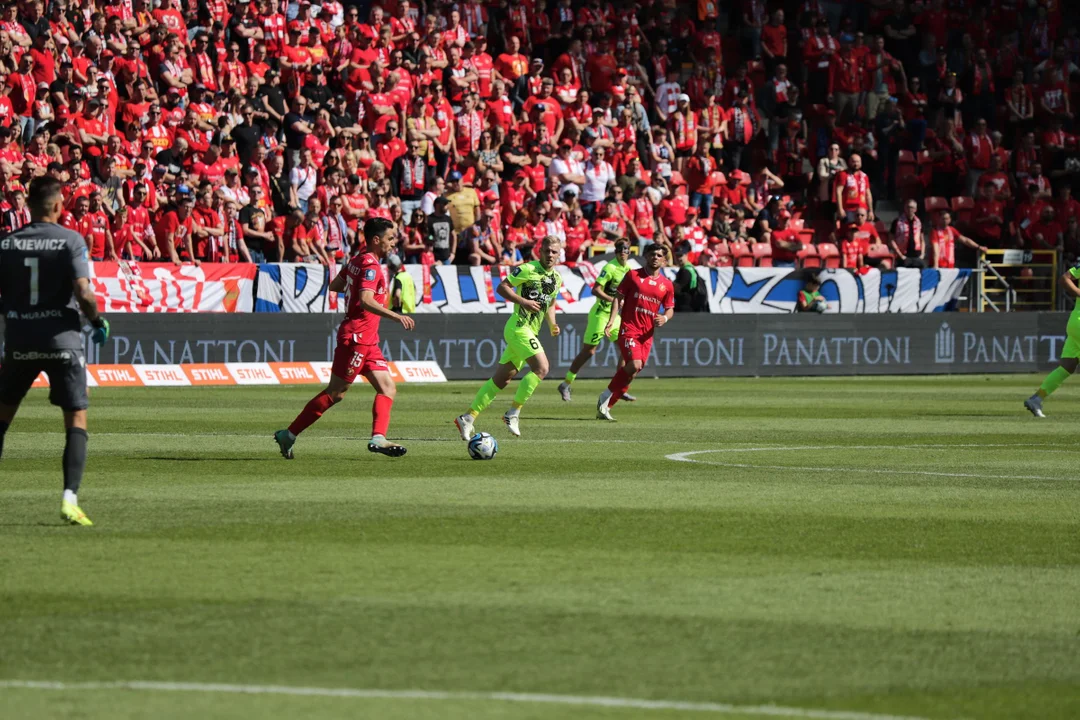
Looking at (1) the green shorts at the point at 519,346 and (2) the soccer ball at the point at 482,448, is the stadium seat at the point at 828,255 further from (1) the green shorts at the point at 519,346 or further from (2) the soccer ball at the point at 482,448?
(2) the soccer ball at the point at 482,448

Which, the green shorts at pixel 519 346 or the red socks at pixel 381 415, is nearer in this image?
the red socks at pixel 381 415

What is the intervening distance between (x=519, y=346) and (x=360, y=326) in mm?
3635

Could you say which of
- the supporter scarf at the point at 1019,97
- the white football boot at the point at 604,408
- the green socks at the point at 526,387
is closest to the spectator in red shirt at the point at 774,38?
the supporter scarf at the point at 1019,97

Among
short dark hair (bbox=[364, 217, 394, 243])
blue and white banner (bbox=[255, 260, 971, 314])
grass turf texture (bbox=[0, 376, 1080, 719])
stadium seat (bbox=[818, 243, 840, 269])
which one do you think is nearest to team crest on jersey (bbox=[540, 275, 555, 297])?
grass turf texture (bbox=[0, 376, 1080, 719])

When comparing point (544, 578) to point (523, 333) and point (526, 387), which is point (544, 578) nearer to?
point (526, 387)

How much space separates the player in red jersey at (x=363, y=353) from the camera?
15.6 m

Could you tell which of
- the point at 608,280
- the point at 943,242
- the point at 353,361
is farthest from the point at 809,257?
the point at 353,361

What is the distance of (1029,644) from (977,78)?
120 feet

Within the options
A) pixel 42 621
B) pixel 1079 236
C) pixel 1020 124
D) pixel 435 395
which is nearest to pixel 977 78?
pixel 1020 124

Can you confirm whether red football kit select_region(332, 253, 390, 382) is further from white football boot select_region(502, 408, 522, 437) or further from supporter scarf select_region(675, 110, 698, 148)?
supporter scarf select_region(675, 110, 698, 148)

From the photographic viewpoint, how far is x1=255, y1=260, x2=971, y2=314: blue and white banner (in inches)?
1201

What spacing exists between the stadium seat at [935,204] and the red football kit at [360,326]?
85.5ft

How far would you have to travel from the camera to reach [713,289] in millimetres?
34969

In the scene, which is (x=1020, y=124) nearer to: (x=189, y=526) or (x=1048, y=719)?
(x=189, y=526)
